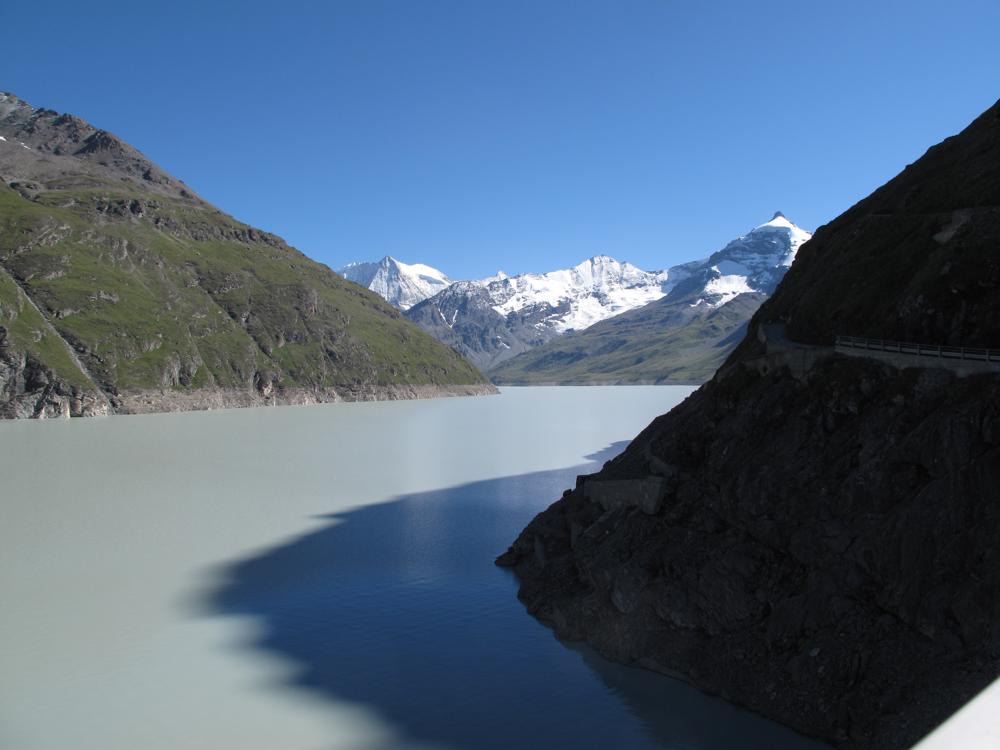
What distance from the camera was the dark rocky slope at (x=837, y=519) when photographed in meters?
Result: 22.4

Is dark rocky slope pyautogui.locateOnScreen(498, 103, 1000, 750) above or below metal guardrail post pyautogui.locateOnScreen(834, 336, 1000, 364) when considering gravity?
below

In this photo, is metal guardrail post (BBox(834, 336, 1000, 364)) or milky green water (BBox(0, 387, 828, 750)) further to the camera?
metal guardrail post (BBox(834, 336, 1000, 364))

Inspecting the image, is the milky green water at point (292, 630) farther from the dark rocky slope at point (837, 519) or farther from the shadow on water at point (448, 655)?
the dark rocky slope at point (837, 519)

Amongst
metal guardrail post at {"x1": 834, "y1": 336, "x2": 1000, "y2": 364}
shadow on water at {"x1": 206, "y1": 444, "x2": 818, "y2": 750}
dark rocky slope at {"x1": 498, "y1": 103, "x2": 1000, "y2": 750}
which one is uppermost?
metal guardrail post at {"x1": 834, "y1": 336, "x2": 1000, "y2": 364}

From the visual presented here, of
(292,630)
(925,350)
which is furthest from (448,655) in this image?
(925,350)

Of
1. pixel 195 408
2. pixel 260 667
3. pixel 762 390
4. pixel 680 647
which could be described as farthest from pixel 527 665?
pixel 195 408

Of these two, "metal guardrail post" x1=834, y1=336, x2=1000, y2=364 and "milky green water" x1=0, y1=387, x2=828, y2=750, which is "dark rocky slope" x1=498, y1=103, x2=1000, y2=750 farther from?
"milky green water" x1=0, y1=387, x2=828, y2=750

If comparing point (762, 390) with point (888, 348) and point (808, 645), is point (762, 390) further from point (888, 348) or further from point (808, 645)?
point (808, 645)

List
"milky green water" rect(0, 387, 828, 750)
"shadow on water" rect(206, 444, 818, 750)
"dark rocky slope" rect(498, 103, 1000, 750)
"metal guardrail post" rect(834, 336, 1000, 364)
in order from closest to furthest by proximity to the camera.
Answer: "dark rocky slope" rect(498, 103, 1000, 750) → "shadow on water" rect(206, 444, 818, 750) → "milky green water" rect(0, 387, 828, 750) → "metal guardrail post" rect(834, 336, 1000, 364)

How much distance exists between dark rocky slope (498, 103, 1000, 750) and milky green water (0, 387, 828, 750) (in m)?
2.03

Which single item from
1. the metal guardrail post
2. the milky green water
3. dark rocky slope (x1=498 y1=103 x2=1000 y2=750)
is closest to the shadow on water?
the milky green water

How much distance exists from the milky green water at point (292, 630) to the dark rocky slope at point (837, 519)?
2.03 meters

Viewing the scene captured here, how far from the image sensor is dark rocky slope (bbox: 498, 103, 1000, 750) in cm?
2238

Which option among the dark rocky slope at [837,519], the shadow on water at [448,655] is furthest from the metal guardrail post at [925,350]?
the shadow on water at [448,655]
